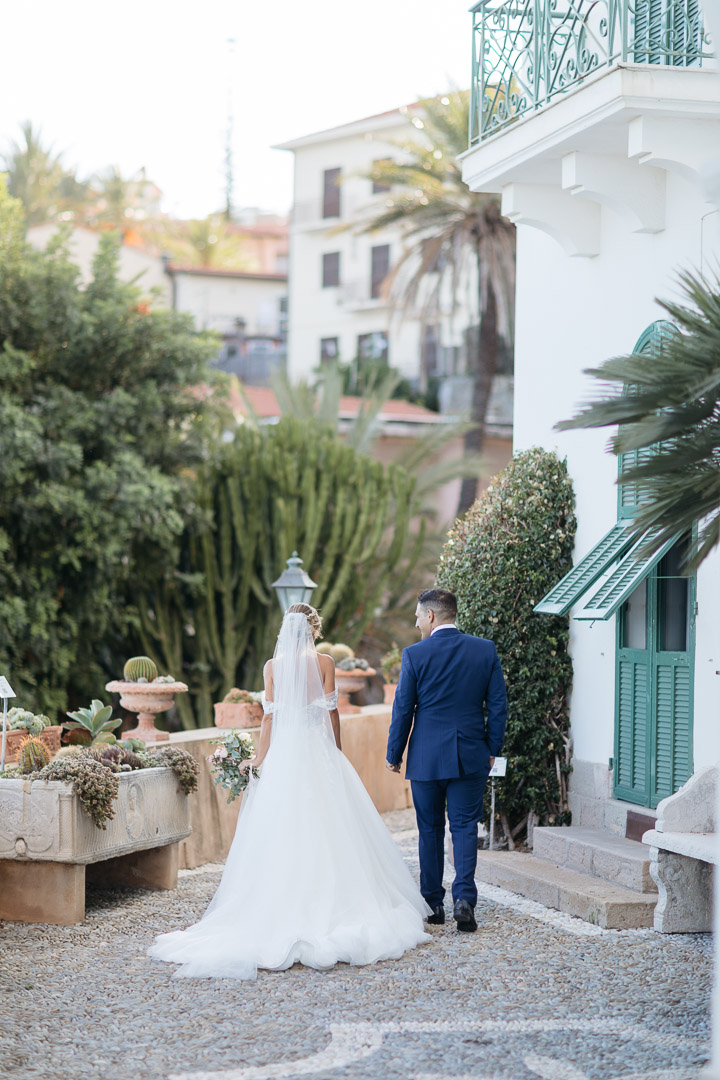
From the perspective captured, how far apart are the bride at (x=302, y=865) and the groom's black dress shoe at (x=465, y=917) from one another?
21 centimetres

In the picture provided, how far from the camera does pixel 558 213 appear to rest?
9.90 m

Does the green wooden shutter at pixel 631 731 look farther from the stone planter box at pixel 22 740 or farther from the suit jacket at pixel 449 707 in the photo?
the stone planter box at pixel 22 740

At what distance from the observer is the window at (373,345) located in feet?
127

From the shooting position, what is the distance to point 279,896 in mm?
6918

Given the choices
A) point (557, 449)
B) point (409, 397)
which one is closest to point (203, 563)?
point (557, 449)

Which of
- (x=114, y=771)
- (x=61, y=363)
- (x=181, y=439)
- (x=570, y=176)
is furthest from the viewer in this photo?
(x=181, y=439)

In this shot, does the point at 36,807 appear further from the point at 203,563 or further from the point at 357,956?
the point at 203,563

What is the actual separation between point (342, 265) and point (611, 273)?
3119cm

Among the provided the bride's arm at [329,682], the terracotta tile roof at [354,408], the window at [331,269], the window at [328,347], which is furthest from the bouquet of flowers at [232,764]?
the window at [331,269]

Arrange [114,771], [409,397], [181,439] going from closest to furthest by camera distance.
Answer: [114,771] < [181,439] < [409,397]

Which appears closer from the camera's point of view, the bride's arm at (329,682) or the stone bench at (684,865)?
the stone bench at (684,865)

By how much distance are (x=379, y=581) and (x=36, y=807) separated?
1250 cm

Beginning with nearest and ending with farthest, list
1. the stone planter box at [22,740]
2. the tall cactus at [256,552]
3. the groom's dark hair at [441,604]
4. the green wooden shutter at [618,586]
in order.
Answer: the groom's dark hair at [441,604] → the green wooden shutter at [618,586] → the stone planter box at [22,740] → the tall cactus at [256,552]

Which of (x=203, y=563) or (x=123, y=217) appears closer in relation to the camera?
(x=203, y=563)
